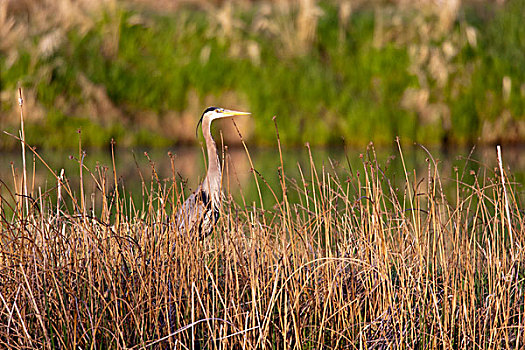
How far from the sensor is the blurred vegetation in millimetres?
9281

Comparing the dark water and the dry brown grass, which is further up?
the dry brown grass

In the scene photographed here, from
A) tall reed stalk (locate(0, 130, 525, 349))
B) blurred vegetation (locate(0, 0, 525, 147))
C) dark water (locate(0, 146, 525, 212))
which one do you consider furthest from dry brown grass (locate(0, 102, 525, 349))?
blurred vegetation (locate(0, 0, 525, 147))

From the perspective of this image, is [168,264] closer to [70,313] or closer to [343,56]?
[70,313]

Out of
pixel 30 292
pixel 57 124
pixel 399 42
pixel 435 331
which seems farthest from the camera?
pixel 399 42

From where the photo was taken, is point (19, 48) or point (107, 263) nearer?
point (107, 263)

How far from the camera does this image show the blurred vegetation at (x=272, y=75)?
9.28 meters

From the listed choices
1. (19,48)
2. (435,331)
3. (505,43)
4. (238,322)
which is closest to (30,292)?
(238,322)

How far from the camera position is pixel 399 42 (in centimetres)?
988

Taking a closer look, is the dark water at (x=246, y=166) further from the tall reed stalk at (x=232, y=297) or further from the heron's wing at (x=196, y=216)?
the tall reed stalk at (x=232, y=297)

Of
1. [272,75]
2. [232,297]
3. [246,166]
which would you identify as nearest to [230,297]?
[232,297]

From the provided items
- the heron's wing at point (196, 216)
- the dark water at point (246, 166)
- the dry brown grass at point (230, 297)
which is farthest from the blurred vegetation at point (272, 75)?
the dry brown grass at point (230, 297)

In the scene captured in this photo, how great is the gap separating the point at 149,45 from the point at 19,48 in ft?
5.31

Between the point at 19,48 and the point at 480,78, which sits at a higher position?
the point at 19,48

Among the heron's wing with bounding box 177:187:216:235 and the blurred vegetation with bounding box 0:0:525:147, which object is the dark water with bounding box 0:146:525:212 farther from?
the heron's wing with bounding box 177:187:216:235
